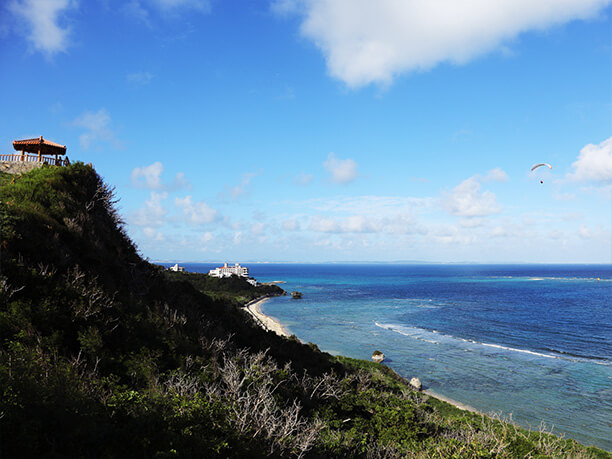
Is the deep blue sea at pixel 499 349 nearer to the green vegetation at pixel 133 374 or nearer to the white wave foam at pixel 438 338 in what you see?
the white wave foam at pixel 438 338

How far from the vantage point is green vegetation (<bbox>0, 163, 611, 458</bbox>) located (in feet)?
24.6

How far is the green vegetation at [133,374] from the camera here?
7.48 meters

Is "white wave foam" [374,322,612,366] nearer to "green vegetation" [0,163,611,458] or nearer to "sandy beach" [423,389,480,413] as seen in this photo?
"sandy beach" [423,389,480,413]

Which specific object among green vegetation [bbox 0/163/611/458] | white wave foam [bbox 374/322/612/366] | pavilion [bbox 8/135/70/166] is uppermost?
pavilion [bbox 8/135/70/166]

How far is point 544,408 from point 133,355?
1325 inches

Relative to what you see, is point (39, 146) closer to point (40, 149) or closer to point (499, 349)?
point (40, 149)

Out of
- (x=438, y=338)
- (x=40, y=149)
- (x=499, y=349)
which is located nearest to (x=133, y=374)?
(x=40, y=149)

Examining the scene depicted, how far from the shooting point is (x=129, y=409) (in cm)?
854

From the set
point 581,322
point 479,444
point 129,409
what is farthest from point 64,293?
point 581,322

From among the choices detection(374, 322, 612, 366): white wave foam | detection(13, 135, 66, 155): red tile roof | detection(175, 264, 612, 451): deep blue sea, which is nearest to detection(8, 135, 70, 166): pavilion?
detection(13, 135, 66, 155): red tile roof

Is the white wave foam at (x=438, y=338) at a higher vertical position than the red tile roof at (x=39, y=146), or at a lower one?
lower

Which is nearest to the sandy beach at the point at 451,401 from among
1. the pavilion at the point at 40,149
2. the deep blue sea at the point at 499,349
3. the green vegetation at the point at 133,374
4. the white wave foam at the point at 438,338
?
the deep blue sea at the point at 499,349

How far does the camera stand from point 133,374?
475 inches

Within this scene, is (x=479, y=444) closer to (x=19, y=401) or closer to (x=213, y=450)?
(x=213, y=450)
